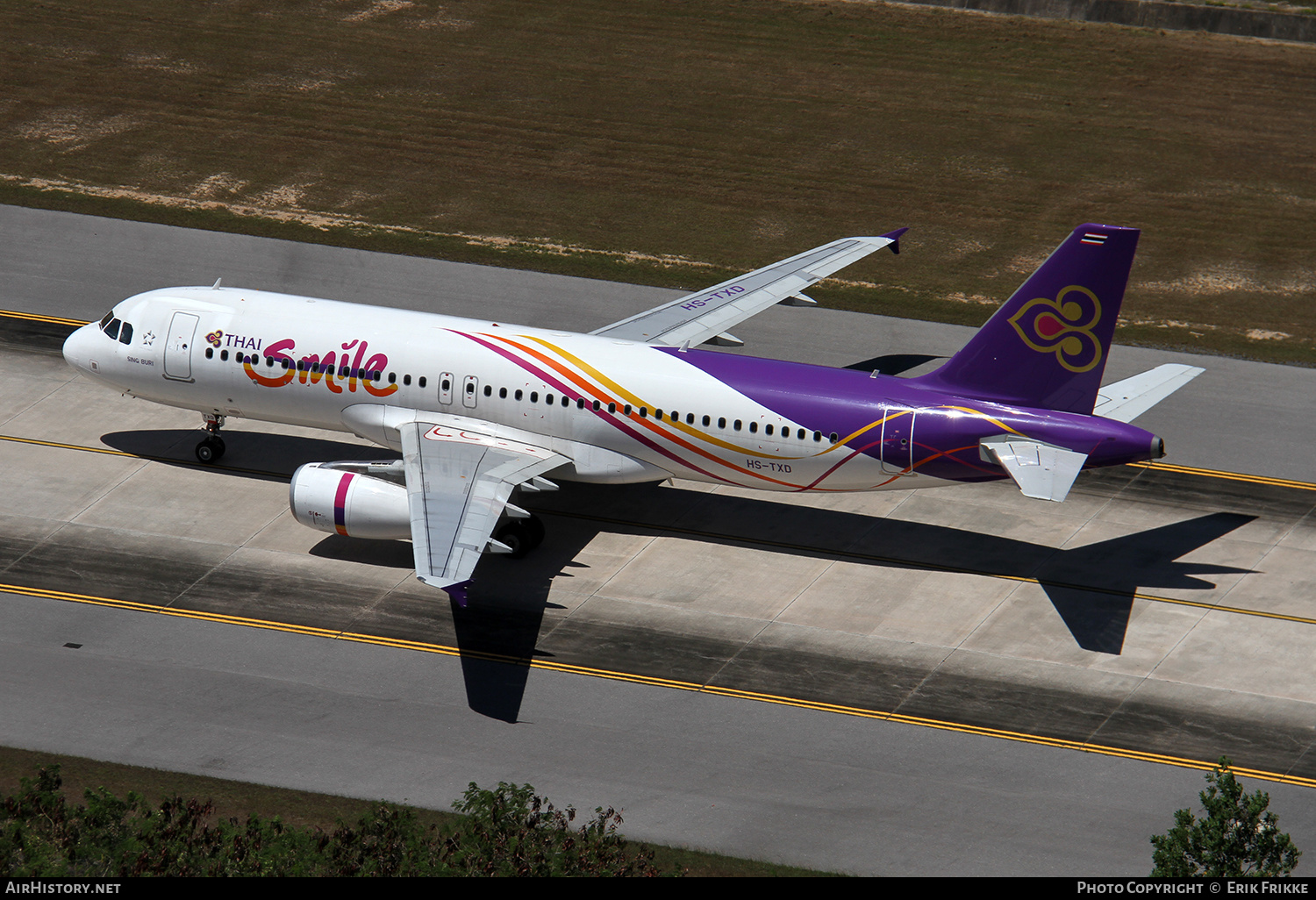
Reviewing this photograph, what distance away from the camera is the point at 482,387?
36625 millimetres

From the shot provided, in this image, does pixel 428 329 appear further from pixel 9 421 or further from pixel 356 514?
pixel 9 421

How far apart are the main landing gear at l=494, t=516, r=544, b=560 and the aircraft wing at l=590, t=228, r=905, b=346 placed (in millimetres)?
6811

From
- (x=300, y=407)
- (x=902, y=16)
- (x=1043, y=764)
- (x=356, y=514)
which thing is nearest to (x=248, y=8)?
(x=902, y=16)

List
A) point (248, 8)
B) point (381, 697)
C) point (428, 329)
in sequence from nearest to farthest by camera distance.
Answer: point (381, 697)
point (428, 329)
point (248, 8)

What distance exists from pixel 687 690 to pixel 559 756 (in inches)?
147

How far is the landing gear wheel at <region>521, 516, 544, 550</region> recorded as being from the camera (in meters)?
36.3

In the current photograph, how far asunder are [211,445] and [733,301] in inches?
639

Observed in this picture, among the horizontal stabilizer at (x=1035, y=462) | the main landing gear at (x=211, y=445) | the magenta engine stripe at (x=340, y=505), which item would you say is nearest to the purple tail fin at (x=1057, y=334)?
the horizontal stabilizer at (x=1035, y=462)

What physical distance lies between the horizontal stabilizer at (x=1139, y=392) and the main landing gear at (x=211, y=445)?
24396mm

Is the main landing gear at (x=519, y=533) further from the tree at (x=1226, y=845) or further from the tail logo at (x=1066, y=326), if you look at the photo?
the tree at (x=1226, y=845)

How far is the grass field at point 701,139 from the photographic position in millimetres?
53969

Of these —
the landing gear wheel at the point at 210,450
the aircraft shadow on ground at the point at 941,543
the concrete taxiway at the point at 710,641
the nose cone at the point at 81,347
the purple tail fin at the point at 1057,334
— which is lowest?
the concrete taxiway at the point at 710,641

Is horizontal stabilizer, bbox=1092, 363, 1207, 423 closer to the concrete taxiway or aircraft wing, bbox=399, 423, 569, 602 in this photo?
the concrete taxiway

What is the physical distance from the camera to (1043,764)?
2984 centimetres
